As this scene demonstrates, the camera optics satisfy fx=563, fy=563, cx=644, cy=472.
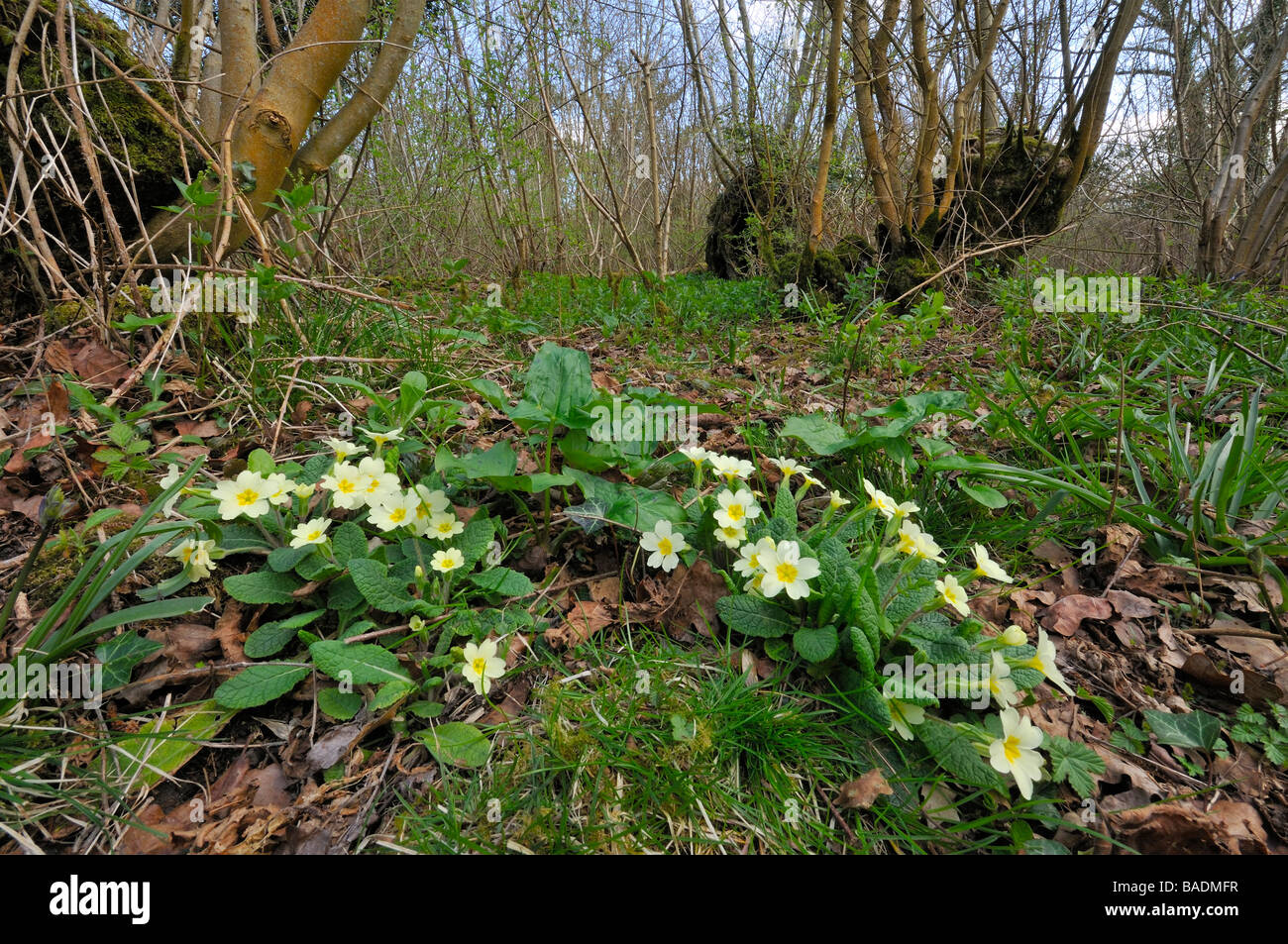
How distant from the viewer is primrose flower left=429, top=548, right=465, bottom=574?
1.24 m

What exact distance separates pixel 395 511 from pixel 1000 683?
129cm

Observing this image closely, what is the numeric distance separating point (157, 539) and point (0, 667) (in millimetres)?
313

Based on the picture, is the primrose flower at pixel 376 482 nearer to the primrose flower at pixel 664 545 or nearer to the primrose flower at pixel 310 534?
the primrose flower at pixel 310 534

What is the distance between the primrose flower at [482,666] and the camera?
109 cm

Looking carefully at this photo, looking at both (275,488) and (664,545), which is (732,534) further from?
(275,488)

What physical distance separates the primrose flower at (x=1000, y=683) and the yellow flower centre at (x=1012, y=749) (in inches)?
3.5

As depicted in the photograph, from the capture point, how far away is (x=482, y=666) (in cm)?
109

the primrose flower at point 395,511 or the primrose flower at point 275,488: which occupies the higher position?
the primrose flower at point 275,488

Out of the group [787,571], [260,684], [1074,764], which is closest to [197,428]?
[260,684]

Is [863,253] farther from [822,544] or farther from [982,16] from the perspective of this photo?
[822,544]

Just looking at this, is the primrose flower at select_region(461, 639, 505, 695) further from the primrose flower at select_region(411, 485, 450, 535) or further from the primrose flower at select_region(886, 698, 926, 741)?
the primrose flower at select_region(886, 698, 926, 741)

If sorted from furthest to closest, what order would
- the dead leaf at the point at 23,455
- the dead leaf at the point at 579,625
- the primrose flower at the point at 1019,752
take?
the dead leaf at the point at 23,455 < the dead leaf at the point at 579,625 < the primrose flower at the point at 1019,752

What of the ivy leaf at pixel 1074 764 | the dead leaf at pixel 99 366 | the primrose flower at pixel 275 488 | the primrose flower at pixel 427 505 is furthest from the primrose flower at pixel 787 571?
the dead leaf at pixel 99 366

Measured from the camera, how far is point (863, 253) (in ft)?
15.3
